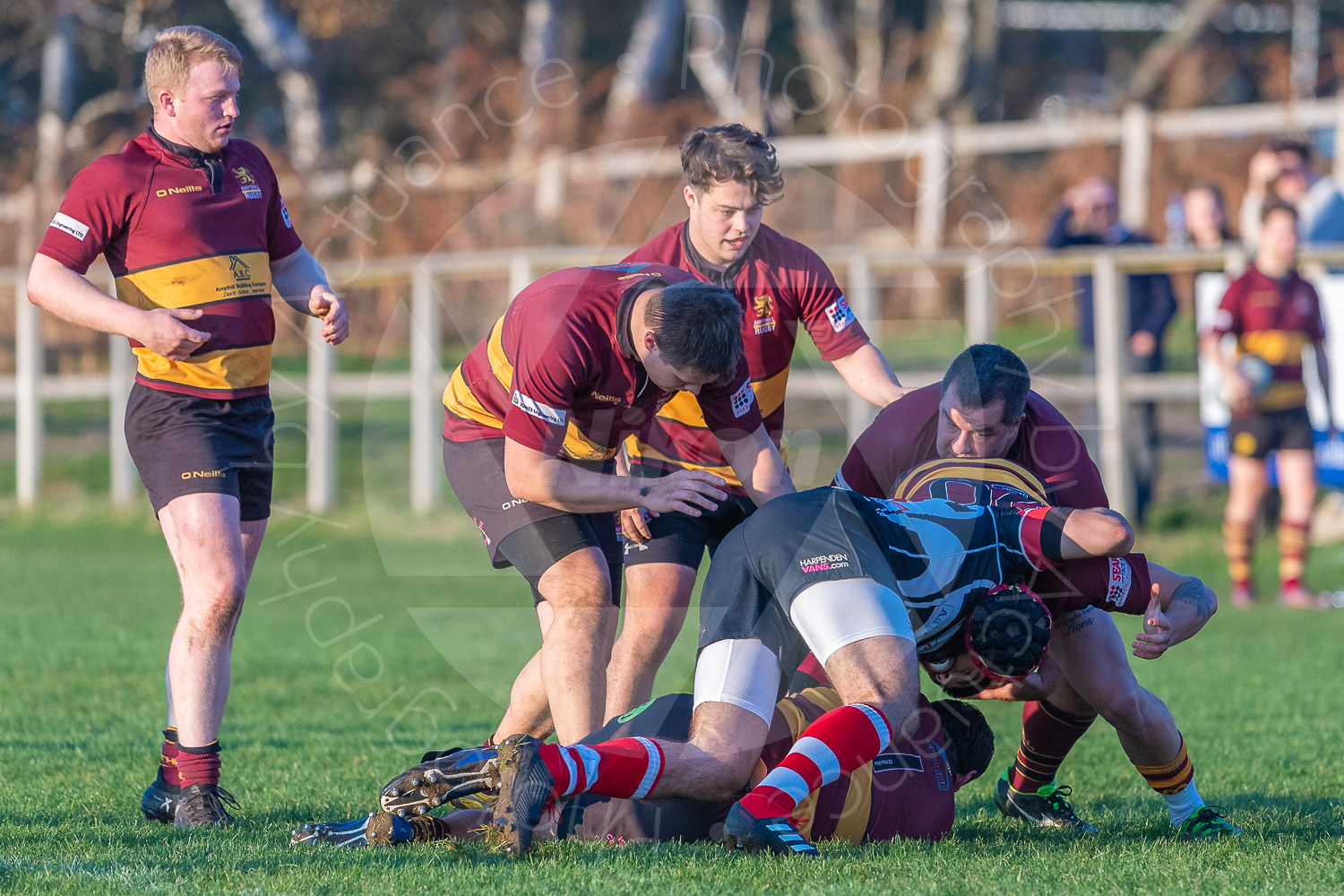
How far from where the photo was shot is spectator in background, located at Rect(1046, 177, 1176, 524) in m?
11.6

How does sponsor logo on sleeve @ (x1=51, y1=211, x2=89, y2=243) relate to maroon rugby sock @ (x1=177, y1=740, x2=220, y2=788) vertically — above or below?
above

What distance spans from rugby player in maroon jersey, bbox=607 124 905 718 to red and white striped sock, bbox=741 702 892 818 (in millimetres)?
1123

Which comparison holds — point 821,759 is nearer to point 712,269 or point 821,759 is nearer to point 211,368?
point 712,269

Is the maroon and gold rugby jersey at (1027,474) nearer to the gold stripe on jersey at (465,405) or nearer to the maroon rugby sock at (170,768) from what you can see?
the gold stripe on jersey at (465,405)

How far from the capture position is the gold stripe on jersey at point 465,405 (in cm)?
489

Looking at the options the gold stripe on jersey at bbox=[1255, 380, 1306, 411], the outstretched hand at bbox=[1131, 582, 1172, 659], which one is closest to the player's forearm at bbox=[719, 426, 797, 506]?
the outstretched hand at bbox=[1131, 582, 1172, 659]

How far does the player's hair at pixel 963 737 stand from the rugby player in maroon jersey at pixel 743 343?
1.00 metres

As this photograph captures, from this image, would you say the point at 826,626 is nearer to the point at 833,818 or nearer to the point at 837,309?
the point at 833,818

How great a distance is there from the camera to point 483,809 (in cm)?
414

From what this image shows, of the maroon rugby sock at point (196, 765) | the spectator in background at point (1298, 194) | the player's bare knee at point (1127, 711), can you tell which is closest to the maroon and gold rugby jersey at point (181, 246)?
the maroon rugby sock at point (196, 765)

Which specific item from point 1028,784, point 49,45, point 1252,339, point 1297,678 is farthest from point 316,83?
point 1028,784

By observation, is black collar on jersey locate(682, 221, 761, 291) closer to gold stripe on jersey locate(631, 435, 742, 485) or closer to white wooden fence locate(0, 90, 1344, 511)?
gold stripe on jersey locate(631, 435, 742, 485)

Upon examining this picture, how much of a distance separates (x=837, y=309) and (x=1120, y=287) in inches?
276

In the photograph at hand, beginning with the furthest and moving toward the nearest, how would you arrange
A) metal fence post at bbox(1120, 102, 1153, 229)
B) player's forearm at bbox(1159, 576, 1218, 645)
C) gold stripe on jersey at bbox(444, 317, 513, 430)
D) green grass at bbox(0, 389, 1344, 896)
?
Answer: metal fence post at bbox(1120, 102, 1153, 229) → gold stripe on jersey at bbox(444, 317, 513, 430) → player's forearm at bbox(1159, 576, 1218, 645) → green grass at bbox(0, 389, 1344, 896)
